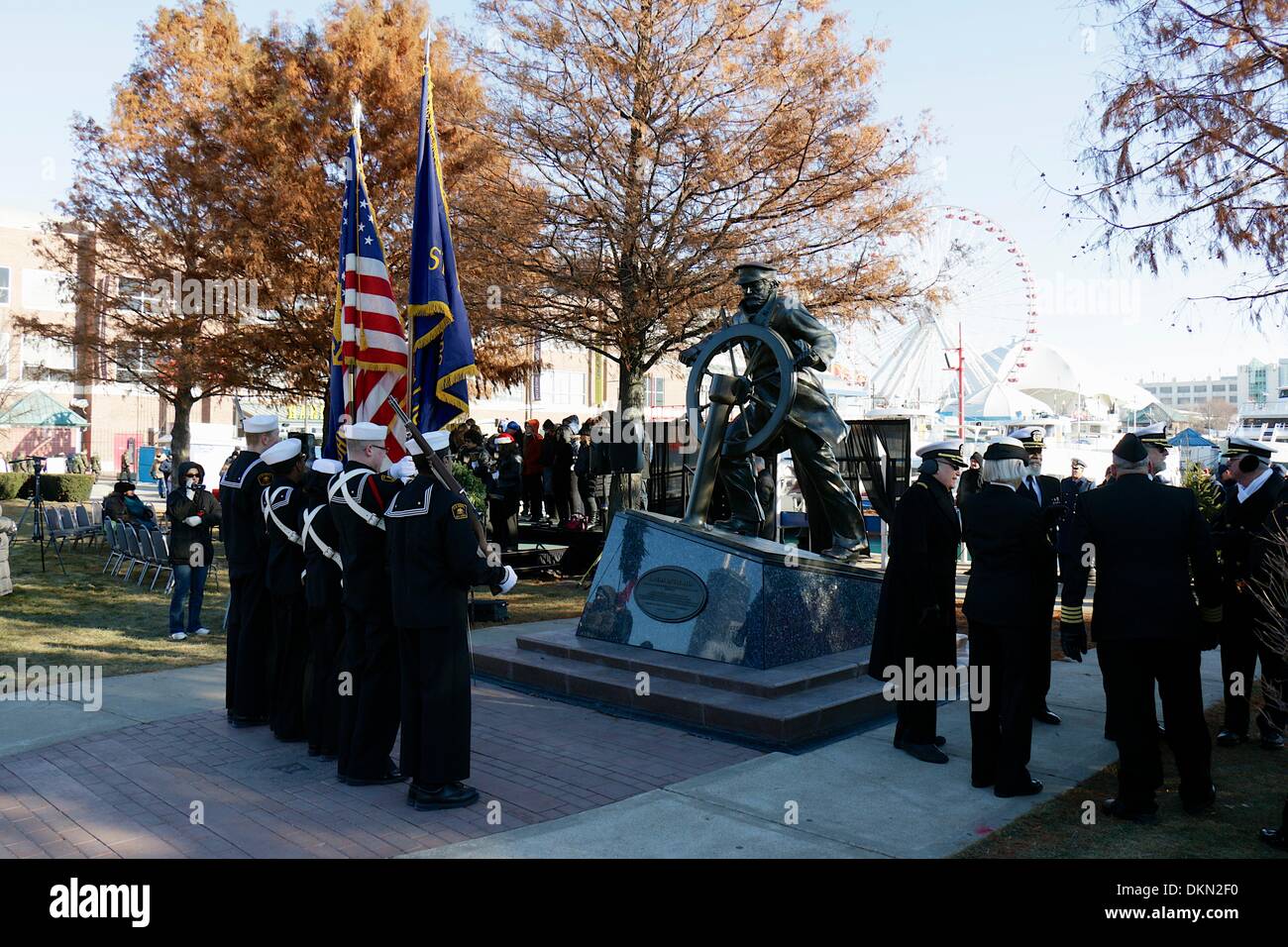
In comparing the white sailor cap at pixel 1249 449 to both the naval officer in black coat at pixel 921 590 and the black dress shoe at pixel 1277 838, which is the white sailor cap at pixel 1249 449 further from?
the black dress shoe at pixel 1277 838

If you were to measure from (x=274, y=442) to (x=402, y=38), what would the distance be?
1281 centimetres

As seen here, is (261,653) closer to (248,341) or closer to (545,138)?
(545,138)

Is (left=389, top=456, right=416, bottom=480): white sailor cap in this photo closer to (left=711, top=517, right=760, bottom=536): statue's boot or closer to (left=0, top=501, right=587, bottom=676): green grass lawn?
(left=711, top=517, right=760, bottom=536): statue's boot

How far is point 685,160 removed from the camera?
14.7 meters

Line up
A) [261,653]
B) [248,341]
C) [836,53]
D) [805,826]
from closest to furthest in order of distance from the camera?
[805,826] → [261,653] → [836,53] → [248,341]

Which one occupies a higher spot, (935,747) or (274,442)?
(274,442)

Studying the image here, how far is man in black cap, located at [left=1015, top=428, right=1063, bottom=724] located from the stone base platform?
1169 mm

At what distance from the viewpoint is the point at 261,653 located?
7.29 metres

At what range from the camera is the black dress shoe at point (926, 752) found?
6422 mm

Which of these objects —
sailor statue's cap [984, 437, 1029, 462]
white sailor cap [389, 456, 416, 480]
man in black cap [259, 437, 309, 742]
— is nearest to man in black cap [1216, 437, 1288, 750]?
sailor statue's cap [984, 437, 1029, 462]

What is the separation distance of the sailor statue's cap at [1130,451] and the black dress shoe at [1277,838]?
199 centimetres

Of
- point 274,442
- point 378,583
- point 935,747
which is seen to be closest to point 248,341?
point 274,442

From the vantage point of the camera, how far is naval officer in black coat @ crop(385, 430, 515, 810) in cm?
552
